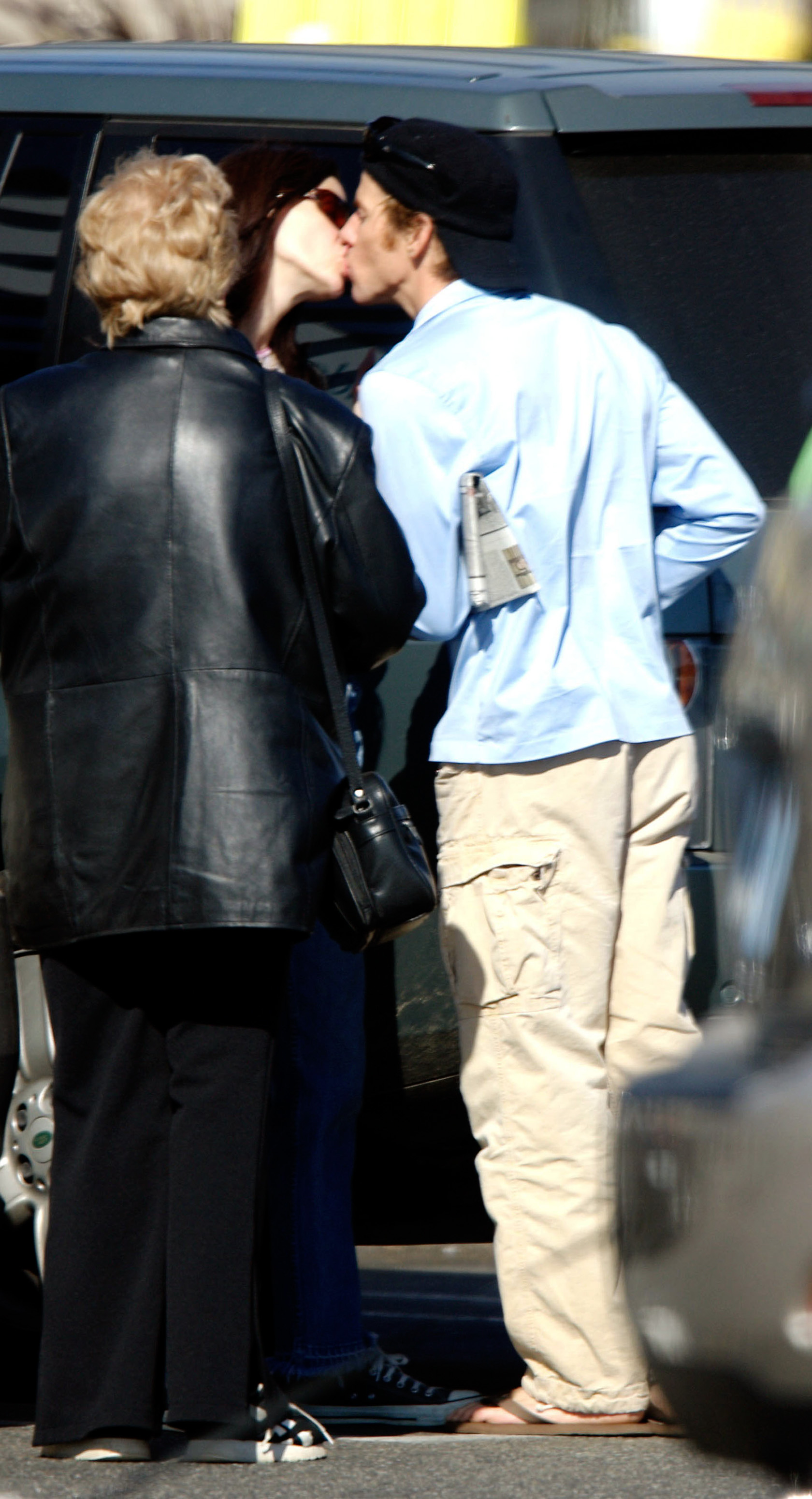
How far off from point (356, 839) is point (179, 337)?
785mm

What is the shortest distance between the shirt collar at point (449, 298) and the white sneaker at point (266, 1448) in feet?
5.63

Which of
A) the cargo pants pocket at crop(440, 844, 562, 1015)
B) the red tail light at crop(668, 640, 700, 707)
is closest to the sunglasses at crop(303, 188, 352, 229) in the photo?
the red tail light at crop(668, 640, 700, 707)

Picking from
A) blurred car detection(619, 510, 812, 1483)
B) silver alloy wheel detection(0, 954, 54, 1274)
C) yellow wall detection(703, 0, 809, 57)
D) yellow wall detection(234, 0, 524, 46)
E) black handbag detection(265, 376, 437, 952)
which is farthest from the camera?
yellow wall detection(703, 0, 809, 57)

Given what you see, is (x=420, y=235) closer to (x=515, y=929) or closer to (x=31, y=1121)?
(x=515, y=929)

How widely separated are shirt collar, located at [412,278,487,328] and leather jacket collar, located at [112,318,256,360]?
1.18 ft

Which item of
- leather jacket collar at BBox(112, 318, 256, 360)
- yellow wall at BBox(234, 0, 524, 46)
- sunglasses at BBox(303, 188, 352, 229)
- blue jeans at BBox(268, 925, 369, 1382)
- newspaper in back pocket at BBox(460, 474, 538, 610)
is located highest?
yellow wall at BBox(234, 0, 524, 46)

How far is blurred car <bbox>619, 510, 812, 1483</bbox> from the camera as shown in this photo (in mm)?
1710

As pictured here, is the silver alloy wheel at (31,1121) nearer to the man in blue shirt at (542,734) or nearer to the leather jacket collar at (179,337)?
the man in blue shirt at (542,734)

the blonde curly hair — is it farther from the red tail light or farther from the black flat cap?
the red tail light

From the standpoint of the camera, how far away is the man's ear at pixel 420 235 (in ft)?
10.8

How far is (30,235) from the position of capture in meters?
3.45

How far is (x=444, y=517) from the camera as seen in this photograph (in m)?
3.15

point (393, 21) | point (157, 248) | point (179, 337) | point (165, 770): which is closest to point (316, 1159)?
point (165, 770)

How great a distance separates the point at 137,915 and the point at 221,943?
147 millimetres
